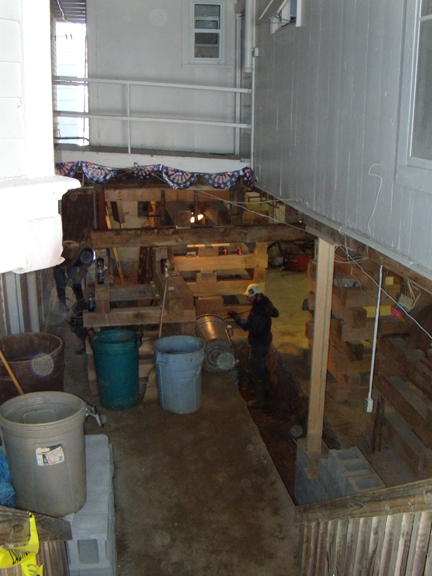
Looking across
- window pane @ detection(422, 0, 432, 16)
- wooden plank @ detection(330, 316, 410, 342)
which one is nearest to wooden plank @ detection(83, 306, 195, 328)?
wooden plank @ detection(330, 316, 410, 342)

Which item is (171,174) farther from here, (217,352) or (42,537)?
(42,537)

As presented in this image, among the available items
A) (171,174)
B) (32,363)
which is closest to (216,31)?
(171,174)

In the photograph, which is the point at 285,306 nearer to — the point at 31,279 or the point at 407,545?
the point at 31,279

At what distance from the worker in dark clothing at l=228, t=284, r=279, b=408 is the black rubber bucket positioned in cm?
371

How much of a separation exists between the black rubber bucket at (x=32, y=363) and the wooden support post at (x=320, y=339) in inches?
124

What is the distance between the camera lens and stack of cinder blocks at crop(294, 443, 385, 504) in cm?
561

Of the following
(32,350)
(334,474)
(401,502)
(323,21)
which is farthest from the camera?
(32,350)

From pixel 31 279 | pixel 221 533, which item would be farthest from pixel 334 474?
pixel 31 279

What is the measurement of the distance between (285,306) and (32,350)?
8198 millimetres

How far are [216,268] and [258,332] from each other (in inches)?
76.8

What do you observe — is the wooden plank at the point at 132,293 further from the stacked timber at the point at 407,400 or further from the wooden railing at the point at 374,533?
the wooden railing at the point at 374,533

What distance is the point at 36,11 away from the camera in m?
3.24

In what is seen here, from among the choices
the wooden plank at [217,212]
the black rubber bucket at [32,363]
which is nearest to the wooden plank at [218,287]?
the wooden plank at [217,212]

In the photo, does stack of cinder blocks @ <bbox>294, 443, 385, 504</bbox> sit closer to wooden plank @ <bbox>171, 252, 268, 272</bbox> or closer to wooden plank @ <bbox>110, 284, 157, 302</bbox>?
wooden plank @ <bbox>110, 284, 157, 302</bbox>
